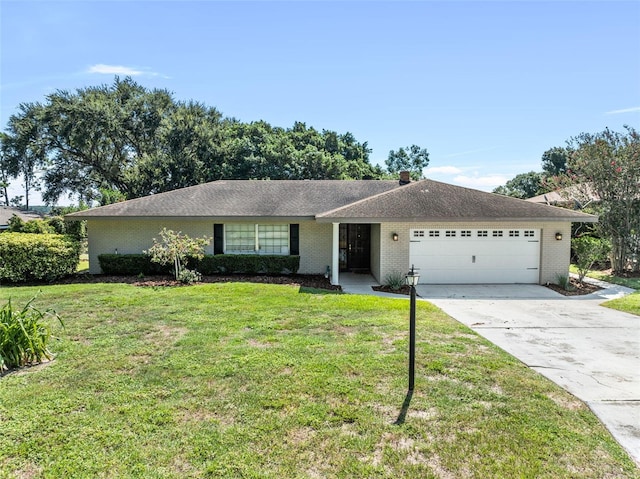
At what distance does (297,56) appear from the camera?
1354 cm

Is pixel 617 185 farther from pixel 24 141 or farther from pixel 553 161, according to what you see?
pixel 553 161

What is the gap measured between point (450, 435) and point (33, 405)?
4.60 m

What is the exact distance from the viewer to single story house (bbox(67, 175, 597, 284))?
1254 centimetres

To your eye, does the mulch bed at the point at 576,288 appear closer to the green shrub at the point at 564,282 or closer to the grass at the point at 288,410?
the green shrub at the point at 564,282

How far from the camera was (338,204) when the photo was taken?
606 inches

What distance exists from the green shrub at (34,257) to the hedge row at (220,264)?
4.30ft

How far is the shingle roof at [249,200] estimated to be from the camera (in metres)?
14.1

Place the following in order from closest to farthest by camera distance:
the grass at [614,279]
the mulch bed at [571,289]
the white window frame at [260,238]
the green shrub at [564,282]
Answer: the mulch bed at [571,289], the green shrub at [564,282], the grass at [614,279], the white window frame at [260,238]

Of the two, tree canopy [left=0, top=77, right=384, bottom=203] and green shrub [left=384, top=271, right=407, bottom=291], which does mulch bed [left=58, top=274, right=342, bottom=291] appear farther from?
tree canopy [left=0, top=77, right=384, bottom=203]

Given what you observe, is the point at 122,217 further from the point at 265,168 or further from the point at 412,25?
the point at 265,168

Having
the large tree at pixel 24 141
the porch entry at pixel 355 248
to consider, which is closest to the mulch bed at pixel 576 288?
the porch entry at pixel 355 248

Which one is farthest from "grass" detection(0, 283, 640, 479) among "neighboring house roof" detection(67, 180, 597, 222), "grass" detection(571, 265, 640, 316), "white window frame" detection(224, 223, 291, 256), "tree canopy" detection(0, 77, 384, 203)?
"tree canopy" detection(0, 77, 384, 203)

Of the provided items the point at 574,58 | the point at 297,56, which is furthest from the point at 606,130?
the point at 297,56

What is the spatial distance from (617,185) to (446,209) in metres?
8.46
